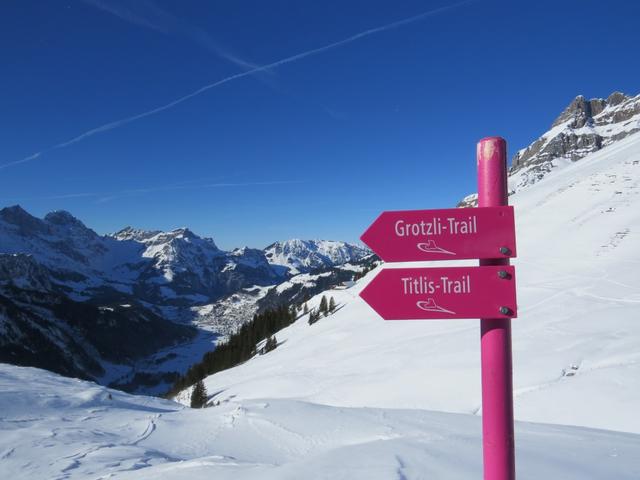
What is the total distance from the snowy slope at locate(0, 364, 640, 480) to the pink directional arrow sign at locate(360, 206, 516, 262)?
3562 mm

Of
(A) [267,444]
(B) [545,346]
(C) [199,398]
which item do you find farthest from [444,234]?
(C) [199,398]

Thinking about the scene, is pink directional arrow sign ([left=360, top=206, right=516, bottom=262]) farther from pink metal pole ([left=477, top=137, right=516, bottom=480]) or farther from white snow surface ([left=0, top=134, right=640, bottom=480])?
white snow surface ([left=0, top=134, right=640, bottom=480])

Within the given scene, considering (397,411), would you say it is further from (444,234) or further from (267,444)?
(444,234)

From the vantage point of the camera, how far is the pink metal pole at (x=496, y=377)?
2904mm

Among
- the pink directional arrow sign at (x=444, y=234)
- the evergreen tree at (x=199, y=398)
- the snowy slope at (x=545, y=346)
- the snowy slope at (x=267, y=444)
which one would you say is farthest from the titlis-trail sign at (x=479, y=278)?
the evergreen tree at (x=199, y=398)

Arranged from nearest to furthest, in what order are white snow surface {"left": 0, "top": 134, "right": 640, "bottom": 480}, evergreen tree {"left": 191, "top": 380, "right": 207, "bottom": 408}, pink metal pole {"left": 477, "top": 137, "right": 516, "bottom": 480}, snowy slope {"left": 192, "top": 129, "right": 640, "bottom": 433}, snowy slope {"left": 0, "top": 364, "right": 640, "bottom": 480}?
pink metal pole {"left": 477, "top": 137, "right": 516, "bottom": 480} < snowy slope {"left": 0, "top": 364, "right": 640, "bottom": 480} < white snow surface {"left": 0, "top": 134, "right": 640, "bottom": 480} < snowy slope {"left": 192, "top": 129, "right": 640, "bottom": 433} < evergreen tree {"left": 191, "top": 380, "right": 207, "bottom": 408}

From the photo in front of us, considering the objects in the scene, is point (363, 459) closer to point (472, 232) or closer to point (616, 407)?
point (472, 232)

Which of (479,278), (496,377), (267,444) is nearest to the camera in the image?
(496,377)

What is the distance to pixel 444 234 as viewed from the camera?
3123mm

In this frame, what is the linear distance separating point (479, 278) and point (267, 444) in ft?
26.4

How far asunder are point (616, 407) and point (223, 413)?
36.9 ft

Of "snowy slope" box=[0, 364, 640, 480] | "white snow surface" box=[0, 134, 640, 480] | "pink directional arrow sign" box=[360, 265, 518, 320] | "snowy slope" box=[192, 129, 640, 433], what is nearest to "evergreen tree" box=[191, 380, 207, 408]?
"snowy slope" box=[192, 129, 640, 433]

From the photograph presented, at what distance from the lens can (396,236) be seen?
324cm

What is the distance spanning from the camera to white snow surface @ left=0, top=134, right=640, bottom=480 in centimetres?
626
